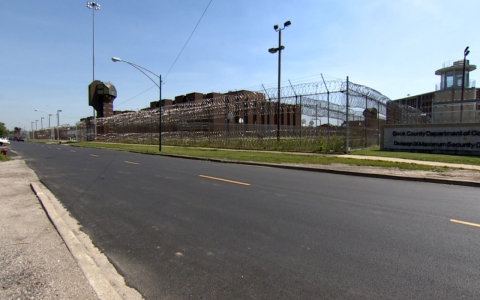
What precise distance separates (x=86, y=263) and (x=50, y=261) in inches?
20.1

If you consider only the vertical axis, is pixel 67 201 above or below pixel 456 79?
below

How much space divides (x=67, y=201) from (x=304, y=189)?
20.9 ft

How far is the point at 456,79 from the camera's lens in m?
47.9

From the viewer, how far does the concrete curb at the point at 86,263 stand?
3.08m

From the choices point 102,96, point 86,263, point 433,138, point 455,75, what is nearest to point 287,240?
point 86,263

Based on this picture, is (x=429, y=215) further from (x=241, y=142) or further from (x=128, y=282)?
(x=241, y=142)

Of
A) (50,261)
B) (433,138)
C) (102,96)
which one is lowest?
(50,261)

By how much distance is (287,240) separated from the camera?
452cm

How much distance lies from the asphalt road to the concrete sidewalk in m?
0.23

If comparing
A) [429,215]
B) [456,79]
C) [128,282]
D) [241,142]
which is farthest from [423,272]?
[456,79]

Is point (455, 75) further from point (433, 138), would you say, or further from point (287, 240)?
point (287, 240)

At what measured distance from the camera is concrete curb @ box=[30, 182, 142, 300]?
10.1 ft

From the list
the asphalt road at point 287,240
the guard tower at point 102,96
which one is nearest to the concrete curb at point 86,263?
the asphalt road at point 287,240

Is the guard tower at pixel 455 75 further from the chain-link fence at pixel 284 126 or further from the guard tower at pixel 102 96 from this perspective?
the guard tower at pixel 102 96
